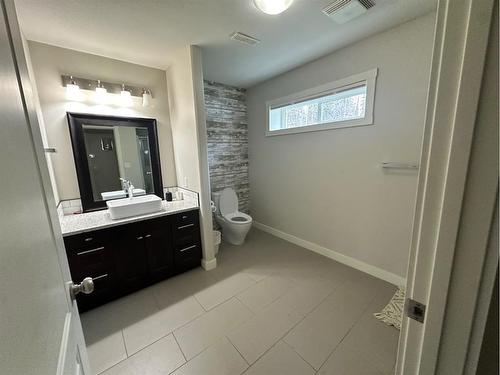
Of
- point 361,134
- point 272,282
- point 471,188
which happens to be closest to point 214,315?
point 272,282

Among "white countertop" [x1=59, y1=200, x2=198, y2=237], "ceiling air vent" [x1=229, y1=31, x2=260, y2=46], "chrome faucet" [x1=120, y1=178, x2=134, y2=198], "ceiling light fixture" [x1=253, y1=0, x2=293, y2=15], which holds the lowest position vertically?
"white countertop" [x1=59, y1=200, x2=198, y2=237]

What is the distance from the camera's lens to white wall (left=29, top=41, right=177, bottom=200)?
1914 mm

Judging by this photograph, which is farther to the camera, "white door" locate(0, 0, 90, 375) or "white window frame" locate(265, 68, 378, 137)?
"white window frame" locate(265, 68, 378, 137)

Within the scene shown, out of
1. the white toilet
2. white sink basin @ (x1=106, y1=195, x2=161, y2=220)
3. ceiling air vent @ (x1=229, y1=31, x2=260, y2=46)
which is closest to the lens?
ceiling air vent @ (x1=229, y1=31, x2=260, y2=46)

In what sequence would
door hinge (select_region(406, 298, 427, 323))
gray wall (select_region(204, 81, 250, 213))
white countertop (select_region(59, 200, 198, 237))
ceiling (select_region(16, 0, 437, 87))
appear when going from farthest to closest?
gray wall (select_region(204, 81, 250, 213)), white countertop (select_region(59, 200, 198, 237)), ceiling (select_region(16, 0, 437, 87)), door hinge (select_region(406, 298, 427, 323))

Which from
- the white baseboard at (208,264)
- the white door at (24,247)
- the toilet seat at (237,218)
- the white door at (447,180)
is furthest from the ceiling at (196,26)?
the white baseboard at (208,264)

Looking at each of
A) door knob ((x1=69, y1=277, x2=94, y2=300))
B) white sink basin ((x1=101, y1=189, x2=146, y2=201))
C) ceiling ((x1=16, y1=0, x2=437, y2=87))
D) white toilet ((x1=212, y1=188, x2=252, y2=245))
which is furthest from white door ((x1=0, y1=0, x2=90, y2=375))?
white toilet ((x1=212, y1=188, x2=252, y2=245))

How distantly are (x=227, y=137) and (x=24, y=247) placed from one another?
120 inches

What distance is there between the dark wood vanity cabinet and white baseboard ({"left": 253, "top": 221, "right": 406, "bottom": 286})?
140 centimetres

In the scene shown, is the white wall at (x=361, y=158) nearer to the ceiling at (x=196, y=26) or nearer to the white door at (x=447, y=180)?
the ceiling at (x=196, y=26)

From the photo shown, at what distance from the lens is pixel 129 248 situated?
6.55ft

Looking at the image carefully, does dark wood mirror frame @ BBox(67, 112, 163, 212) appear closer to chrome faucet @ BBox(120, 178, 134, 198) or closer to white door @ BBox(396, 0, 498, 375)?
chrome faucet @ BBox(120, 178, 134, 198)

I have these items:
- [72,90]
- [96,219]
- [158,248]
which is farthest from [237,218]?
[72,90]

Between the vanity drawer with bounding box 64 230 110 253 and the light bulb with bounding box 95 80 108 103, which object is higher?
the light bulb with bounding box 95 80 108 103
